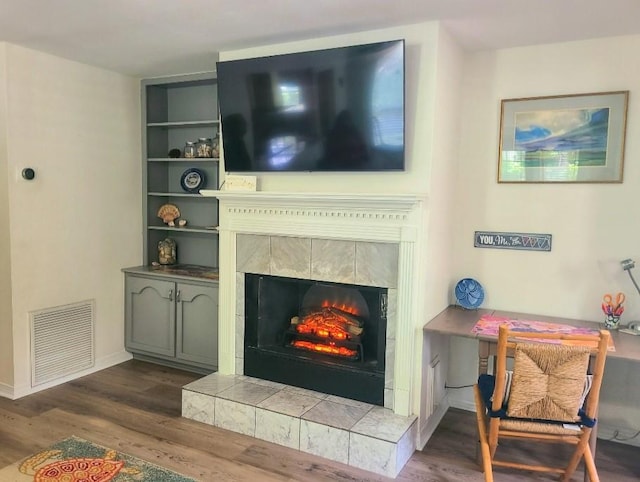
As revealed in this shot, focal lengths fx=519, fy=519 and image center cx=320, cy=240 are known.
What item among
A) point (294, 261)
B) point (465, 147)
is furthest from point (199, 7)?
point (465, 147)

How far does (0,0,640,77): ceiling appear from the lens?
250 cm

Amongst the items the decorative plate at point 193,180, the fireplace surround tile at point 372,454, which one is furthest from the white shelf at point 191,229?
the fireplace surround tile at point 372,454

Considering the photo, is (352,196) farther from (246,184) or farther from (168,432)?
(168,432)

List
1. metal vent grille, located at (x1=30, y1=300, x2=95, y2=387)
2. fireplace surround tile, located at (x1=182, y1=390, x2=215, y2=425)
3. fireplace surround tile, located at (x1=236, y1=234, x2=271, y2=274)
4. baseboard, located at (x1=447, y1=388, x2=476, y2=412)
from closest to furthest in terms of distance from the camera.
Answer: fireplace surround tile, located at (x1=182, y1=390, x2=215, y2=425) → fireplace surround tile, located at (x1=236, y1=234, x2=271, y2=274) → baseboard, located at (x1=447, y1=388, x2=476, y2=412) → metal vent grille, located at (x1=30, y1=300, x2=95, y2=387)

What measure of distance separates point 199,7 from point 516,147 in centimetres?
200

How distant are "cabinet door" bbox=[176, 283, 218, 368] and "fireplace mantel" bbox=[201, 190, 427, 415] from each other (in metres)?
0.84

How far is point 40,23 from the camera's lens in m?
A: 2.90

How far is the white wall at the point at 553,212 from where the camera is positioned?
9.69 ft

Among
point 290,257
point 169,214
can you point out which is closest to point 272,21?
point 290,257

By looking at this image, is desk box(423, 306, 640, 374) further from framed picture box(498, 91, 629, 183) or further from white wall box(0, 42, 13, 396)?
white wall box(0, 42, 13, 396)

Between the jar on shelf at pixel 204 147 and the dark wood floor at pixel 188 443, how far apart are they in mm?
1788

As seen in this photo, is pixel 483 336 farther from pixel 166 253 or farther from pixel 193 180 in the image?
pixel 166 253

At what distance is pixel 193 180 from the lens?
4.27 metres

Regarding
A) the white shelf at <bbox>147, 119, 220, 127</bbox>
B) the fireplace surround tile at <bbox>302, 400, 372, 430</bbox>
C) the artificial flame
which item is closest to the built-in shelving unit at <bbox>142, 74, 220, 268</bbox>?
the white shelf at <bbox>147, 119, 220, 127</bbox>
